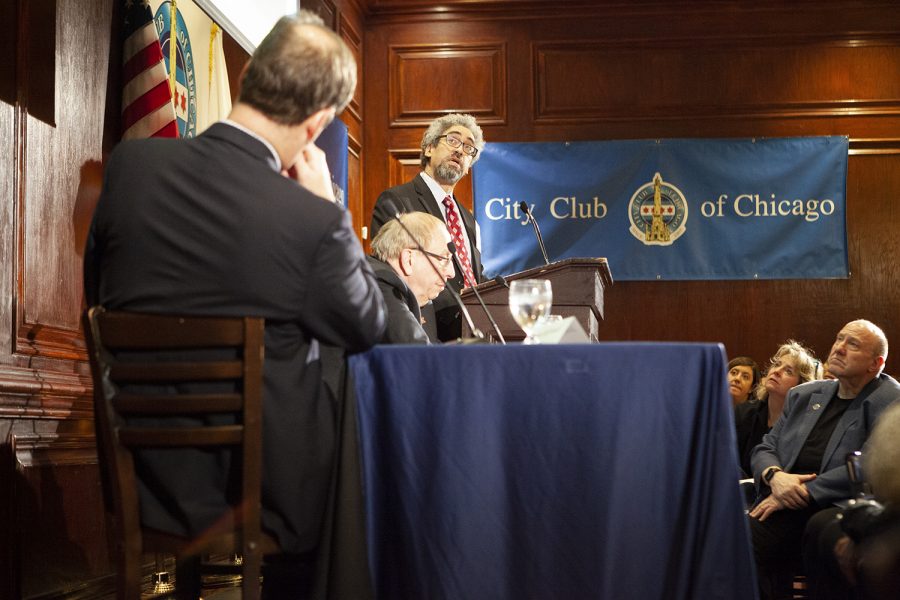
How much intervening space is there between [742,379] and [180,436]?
4.13m

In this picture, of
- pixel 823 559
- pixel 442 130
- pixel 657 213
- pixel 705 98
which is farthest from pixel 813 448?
pixel 705 98

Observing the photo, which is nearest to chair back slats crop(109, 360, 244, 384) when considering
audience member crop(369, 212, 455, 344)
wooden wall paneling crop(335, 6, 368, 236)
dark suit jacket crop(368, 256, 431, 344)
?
dark suit jacket crop(368, 256, 431, 344)

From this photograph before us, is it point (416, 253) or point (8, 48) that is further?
point (416, 253)

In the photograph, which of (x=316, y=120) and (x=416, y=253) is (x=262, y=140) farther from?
(x=416, y=253)

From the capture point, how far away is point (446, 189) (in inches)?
187

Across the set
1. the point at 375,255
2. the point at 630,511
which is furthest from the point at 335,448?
the point at 375,255

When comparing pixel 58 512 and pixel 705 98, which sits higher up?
pixel 705 98

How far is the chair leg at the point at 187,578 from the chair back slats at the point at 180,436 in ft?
1.11

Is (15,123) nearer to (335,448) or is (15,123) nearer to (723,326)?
(335,448)

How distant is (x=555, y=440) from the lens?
1836 millimetres

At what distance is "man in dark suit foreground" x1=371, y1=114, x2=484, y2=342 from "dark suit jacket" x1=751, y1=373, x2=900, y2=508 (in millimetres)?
1356

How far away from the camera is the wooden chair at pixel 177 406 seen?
1689 millimetres

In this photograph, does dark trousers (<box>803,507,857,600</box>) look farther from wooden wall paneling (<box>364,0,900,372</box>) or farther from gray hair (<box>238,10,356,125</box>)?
wooden wall paneling (<box>364,0,900,372</box>)

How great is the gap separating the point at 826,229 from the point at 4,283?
541cm
